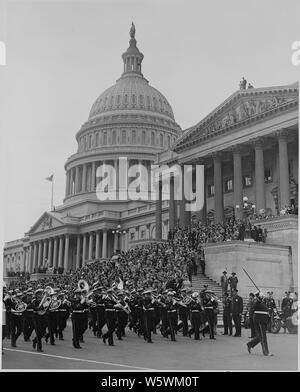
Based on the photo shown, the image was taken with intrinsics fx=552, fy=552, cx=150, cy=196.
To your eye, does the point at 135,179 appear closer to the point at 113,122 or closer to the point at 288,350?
the point at 113,122

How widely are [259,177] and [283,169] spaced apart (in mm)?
2840

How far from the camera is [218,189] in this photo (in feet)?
174

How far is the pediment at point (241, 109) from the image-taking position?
46.2 m

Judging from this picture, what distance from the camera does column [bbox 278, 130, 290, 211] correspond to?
149 feet

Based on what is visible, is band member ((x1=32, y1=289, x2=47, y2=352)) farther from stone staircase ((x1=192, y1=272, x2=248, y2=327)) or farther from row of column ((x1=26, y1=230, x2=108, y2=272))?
row of column ((x1=26, y1=230, x2=108, y2=272))

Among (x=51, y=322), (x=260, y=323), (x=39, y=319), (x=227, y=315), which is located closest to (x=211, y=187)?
(x=227, y=315)

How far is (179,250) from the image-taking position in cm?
4188

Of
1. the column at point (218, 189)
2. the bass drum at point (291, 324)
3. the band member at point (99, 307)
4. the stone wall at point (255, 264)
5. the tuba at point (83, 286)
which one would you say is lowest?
the bass drum at point (291, 324)

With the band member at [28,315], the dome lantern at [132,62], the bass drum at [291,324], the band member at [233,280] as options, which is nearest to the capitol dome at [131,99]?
the dome lantern at [132,62]

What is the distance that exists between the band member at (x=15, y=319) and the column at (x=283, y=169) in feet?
93.1

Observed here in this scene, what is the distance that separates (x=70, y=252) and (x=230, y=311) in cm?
7357

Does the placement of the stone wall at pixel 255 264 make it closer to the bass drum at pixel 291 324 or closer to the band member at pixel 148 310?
the bass drum at pixel 291 324

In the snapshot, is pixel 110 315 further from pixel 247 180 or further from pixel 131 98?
pixel 131 98
